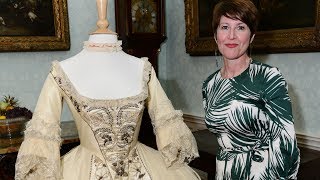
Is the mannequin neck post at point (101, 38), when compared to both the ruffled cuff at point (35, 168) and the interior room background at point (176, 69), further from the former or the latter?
the interior room background at point (176, 69)

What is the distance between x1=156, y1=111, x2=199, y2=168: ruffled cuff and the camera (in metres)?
1.52

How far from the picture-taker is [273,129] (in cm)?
122

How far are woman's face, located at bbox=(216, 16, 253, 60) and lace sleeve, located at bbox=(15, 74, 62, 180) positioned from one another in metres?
0.74

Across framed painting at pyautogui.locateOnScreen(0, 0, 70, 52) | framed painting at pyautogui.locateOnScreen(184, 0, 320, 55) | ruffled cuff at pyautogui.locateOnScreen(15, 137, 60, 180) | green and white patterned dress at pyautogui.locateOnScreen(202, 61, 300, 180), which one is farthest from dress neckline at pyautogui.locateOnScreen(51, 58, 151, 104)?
framed painting at pyautogui.locateOnScreen(0, 0, 70, 52)

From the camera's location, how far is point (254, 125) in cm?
128

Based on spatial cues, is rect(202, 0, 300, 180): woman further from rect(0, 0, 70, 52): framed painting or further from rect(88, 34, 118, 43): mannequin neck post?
rect(0, 0, 70, 52): framed painting

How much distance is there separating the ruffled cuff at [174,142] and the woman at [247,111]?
17 cm

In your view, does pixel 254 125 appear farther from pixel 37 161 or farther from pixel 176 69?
pixel 176 69

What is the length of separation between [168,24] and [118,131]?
86.5 inches

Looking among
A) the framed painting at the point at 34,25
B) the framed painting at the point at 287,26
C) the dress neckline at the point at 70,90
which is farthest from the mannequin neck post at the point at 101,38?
→ the framed painting at the point at 34,25

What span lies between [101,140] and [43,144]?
24 cm

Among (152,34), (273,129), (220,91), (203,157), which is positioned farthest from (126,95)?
(152,34)

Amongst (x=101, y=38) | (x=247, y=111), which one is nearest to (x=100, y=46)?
(x=101, y=38)

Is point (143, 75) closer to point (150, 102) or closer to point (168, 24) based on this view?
point (150, 102)
